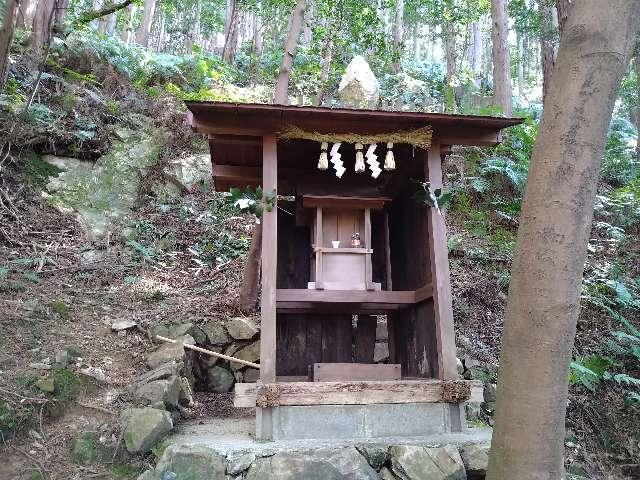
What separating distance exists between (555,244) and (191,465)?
3.08m

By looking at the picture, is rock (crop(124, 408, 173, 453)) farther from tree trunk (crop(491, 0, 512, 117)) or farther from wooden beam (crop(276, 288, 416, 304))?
tree trunk (crop(491, 0, 512, 117))

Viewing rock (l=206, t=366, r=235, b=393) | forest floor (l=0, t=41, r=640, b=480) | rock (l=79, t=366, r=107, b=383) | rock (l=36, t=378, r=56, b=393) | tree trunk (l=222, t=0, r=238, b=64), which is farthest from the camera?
tree trunk (l=222, t=0, r=238, b=64)

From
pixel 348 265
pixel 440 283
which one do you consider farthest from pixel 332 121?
pixel 440 283

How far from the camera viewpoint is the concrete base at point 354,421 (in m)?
4.31

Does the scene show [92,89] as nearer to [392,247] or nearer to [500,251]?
[392,247]

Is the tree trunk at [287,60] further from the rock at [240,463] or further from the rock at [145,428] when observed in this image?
the rock at [240,463]

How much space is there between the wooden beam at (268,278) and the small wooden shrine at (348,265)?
0.4 inches

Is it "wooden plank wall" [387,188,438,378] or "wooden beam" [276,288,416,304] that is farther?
"wooden plank wall" [387,188,438,378]

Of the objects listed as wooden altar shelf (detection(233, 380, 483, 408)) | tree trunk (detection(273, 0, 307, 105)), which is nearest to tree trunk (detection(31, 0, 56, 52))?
tree trunk (detection(273, 0, 307, 105))

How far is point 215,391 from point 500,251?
5.62 meters

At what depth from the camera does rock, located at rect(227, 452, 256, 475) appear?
3.85 meters

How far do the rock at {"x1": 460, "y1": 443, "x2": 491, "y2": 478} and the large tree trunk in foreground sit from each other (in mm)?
1708

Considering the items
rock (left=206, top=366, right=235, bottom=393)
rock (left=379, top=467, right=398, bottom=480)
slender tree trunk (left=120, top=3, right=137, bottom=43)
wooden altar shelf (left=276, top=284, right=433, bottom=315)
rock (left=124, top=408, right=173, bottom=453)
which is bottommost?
rock (left=379, top=467, right=398, bottom=480)

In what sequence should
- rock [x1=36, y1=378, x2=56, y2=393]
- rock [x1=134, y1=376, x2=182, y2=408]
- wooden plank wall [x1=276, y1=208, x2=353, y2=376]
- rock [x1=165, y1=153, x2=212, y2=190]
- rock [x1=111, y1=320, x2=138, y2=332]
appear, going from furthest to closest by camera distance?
rock [x1=165, y1=153, x2=212, y2=190], rock [x1=111, y1=320, x2=138, y2=332], wooden plank wall [x1=276, y1=208, x2=353, y2=376], rock [x1=134, y1=376, x2=182, y2=408], rock [x1=36, y1=378, x2=56, y2=393]
